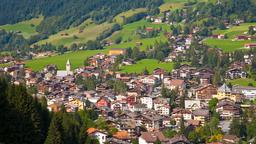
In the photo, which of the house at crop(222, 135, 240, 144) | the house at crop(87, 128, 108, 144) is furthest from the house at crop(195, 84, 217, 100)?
the house at crop(87, 128, 108, 144)

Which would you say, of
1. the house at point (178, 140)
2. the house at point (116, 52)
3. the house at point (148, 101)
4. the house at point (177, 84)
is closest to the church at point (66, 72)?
the house at point (116, 52)

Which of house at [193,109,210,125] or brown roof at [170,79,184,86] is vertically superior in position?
house at [193,109,210,125]

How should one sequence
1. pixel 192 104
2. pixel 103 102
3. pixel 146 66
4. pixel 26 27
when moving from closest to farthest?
pixel 192 104
pixel 103 102
pixel 146 66
pixel 26 27

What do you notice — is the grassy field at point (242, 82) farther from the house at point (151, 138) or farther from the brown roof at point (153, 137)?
the house at point (151, 138)

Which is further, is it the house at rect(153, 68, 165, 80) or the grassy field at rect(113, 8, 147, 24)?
the grassy field at rect(113, 8, 147, 24)

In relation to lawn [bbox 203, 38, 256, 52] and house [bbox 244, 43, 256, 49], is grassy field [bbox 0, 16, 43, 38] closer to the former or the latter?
lawn [bbox 203, 38, 256, 52]

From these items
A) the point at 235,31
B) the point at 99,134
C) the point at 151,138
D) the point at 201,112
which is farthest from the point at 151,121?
the point at 235,31

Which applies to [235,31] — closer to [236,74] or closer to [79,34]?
[236,74]

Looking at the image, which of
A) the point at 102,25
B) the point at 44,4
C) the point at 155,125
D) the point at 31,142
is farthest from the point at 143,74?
the point at 44,4
